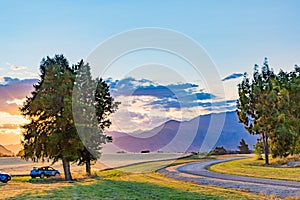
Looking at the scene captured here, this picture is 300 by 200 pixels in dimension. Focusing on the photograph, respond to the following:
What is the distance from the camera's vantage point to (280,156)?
183 ft

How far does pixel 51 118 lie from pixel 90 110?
4.02 m

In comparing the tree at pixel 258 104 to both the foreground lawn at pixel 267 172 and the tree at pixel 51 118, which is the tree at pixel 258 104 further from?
the tree at pixel 51 118

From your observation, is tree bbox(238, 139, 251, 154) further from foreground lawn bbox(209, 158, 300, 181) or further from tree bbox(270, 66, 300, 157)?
foreground lawn bbox(209, 158, 300, 181)

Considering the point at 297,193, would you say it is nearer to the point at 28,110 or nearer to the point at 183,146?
Result: the point at 28,110

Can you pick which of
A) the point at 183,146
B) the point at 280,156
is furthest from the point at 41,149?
the point at 280,156

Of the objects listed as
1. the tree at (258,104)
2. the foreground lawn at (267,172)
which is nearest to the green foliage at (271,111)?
the tree at (258,104)

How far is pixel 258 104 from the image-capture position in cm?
5294

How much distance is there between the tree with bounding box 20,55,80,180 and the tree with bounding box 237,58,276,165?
24.5 metres

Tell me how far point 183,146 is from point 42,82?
24.6 m

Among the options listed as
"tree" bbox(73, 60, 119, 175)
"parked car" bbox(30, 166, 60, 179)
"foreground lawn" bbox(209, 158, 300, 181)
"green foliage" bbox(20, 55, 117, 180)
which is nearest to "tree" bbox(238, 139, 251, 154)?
"foreground lawn" bbox(209, 158, 300, 181)

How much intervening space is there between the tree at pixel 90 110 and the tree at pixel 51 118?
0.83 metres

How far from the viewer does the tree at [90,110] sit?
4044 cm

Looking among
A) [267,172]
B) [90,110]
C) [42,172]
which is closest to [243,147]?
[267,172]

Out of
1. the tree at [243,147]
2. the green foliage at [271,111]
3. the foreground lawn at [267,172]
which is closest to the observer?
the foreground lawn at [267,172]
